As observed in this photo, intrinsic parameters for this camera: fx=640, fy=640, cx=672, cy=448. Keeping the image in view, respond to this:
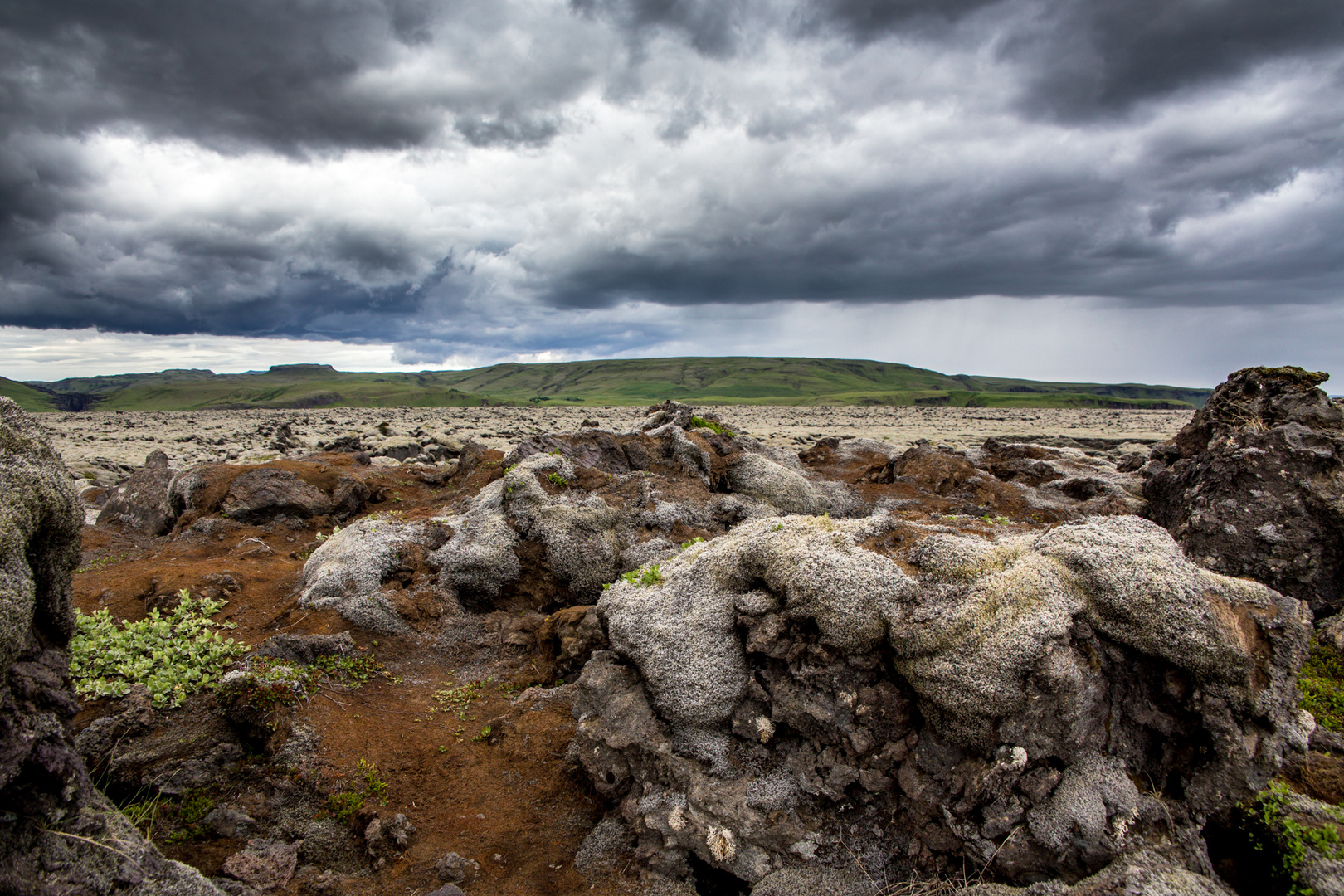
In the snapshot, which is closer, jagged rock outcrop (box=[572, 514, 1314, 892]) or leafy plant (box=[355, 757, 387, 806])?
jagged rock outcrop (box=[572, 514, 1314, 892])

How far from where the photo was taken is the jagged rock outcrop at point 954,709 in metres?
6.96

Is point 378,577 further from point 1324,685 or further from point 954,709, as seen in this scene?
point 1324,685

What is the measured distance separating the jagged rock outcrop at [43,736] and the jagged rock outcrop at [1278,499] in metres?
17.7

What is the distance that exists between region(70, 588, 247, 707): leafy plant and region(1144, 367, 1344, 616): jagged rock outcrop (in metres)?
18.6

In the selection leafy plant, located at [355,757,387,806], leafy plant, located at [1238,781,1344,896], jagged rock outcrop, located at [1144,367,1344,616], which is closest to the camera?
leafy plant, located at [1238,781,1344,896]

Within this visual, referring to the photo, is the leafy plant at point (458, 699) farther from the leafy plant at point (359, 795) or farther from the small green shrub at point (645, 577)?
the small green shrub at point (645, 577)

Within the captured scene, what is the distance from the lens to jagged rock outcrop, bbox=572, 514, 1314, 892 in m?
6.96

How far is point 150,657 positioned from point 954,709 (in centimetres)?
1179

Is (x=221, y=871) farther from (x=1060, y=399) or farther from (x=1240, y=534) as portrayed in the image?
(x=1060, y=399)

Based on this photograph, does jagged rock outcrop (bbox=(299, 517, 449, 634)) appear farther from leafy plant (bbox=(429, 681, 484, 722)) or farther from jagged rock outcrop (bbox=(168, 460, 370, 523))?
jagged rock outcrop (bbox=(168, 460, 370, 523))

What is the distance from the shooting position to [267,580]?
14656 mm

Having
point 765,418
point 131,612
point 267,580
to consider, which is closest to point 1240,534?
point 267,580

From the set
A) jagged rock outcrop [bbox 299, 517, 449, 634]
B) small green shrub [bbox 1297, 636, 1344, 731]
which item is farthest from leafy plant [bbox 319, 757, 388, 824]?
small green shrub [bbox 1297, 636, 1344, 731]

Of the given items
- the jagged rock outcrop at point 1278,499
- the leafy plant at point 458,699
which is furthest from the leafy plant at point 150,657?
the jagged rock outcrop at point 1278,499
